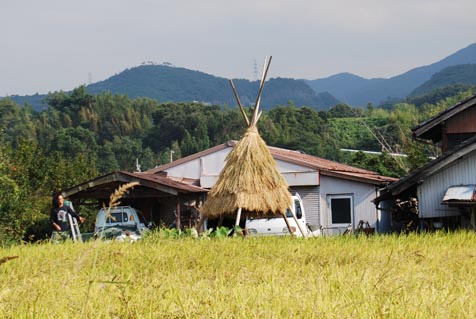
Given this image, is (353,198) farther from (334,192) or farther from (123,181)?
(123,181)

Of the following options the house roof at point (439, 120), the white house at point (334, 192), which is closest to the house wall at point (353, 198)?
the white house at point (334, 192)

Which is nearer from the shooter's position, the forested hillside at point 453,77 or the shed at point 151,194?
the shed at point 151,194

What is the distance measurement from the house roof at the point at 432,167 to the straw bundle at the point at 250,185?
7.77ft

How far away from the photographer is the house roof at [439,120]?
1781 cm

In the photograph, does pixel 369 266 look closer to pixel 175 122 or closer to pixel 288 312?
pixel 288 312

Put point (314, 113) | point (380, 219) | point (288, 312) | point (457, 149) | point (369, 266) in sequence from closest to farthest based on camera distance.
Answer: point (288, 312) < point (369, 266) < point (457, 149) < point (380, 219) < point (314, 113)

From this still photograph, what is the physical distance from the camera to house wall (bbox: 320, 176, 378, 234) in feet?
80.7

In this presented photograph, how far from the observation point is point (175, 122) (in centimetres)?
7500

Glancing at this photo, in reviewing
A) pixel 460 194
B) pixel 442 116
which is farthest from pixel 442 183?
pixel 442 116

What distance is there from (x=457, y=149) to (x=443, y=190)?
1073mm

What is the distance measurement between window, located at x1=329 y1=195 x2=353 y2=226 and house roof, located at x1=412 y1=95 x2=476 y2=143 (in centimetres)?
588

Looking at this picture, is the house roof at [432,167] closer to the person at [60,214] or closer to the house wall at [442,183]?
the house wall at [442,183]

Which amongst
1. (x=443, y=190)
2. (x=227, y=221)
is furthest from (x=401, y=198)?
(x=227, y=221)

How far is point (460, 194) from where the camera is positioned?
15.8 metres
